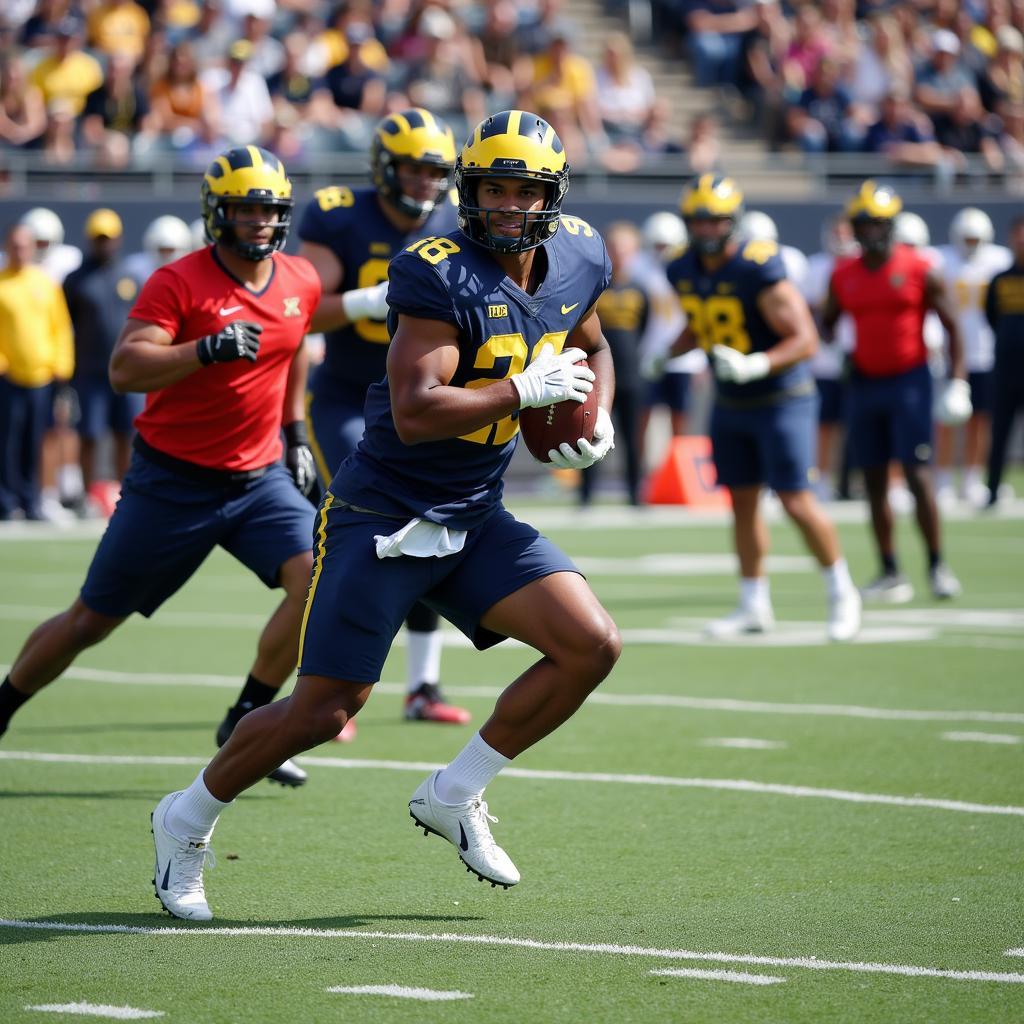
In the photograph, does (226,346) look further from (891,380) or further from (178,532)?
(891,380)

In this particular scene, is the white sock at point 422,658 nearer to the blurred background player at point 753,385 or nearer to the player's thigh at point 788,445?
the blurred background player at point 753,385

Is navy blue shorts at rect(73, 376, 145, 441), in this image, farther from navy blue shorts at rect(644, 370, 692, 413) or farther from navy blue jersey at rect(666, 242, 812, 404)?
navy blue jersey at rect(666, 242, 812, 404)

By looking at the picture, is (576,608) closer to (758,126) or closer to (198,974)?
(198,974)

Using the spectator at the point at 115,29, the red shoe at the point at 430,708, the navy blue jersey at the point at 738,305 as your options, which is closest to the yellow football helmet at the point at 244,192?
the red shoe at the point at 430,708

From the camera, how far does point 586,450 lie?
4.48 meters

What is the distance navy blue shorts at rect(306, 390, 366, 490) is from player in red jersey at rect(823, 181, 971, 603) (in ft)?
14.6

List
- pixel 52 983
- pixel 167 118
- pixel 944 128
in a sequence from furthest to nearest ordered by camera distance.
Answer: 1. pixel 944 128
2. pixel 167 118
3. pixel 52 983

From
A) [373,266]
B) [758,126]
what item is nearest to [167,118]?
[758,126]

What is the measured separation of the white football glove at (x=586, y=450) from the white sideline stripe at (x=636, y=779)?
1.65m

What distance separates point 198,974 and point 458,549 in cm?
115

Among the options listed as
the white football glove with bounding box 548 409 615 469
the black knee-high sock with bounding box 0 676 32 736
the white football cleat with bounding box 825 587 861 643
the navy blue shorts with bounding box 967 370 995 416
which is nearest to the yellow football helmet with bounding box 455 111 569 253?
the white football glove with bounding box 548 409 615 469

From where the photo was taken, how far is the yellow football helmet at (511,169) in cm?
433

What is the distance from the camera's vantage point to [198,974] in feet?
12.8

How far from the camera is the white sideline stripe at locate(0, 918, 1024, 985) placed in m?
3.86
